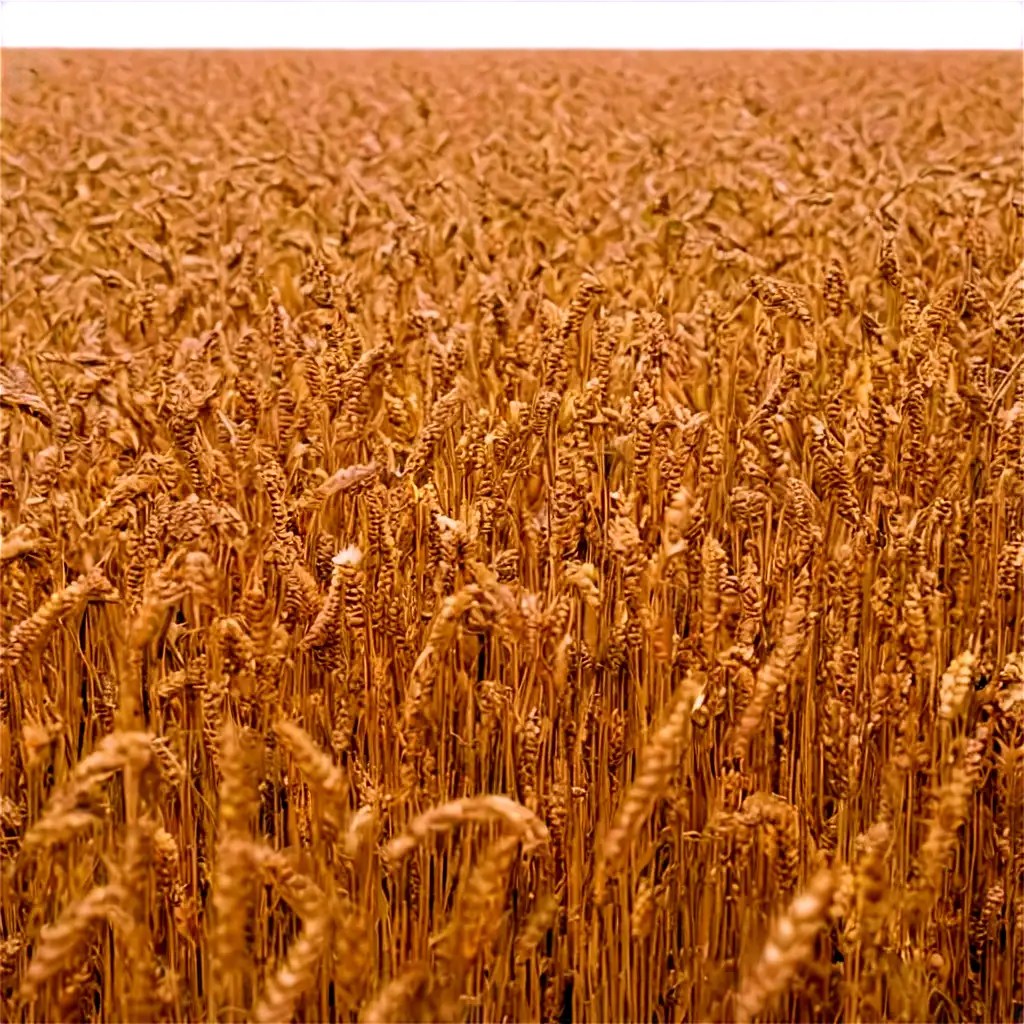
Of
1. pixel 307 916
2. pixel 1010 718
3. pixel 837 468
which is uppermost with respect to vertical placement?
pixel 837 468

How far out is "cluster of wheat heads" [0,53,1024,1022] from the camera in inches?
30.4

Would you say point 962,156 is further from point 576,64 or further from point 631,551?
point 631,551

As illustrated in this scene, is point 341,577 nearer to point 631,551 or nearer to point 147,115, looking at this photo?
point 631,551

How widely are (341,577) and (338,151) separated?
135 inches

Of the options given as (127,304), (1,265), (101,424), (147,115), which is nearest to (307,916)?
(101,424)

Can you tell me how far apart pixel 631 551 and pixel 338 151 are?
3.46 metres

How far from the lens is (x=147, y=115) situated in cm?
442

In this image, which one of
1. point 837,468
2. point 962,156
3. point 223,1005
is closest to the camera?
point 223,1005

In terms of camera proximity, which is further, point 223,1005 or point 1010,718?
point 1010,718

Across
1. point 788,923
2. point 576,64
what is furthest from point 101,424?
point 576,64

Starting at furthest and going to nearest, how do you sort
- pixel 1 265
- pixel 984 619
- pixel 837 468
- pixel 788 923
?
pixel 1 265
pixel 984 619
pixel 837 468
pixel 788 923

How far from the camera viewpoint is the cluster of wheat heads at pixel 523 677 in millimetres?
771

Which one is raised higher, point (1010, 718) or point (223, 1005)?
point (1010, 718)

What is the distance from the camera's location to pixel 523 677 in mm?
1111
